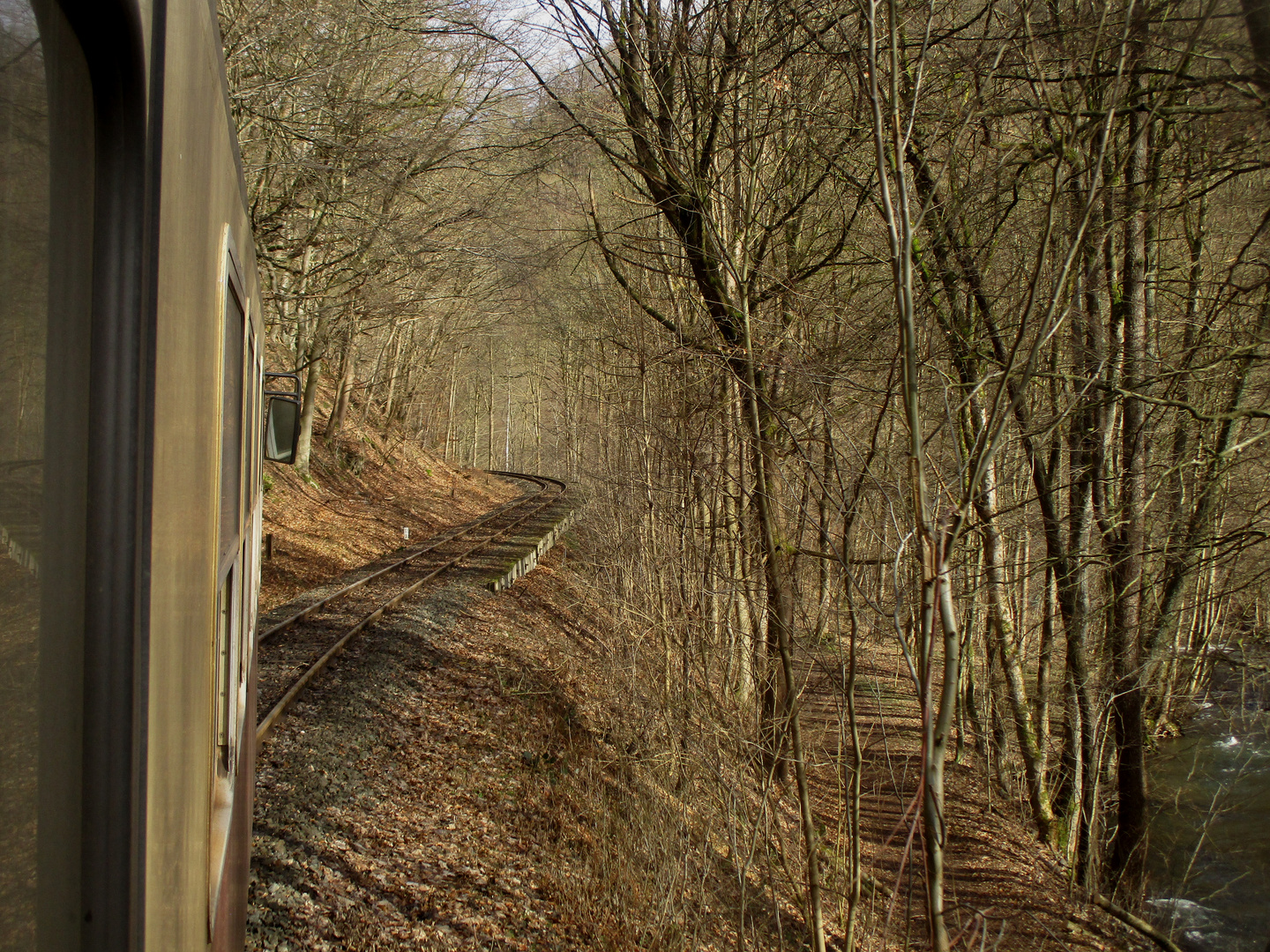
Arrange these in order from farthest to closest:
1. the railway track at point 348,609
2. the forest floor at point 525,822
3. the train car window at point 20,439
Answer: the railway track at point 348,609, the forest floor at point 525,822, the train car window at point 20,439

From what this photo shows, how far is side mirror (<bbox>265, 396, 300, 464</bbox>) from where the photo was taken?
4941 millimetres

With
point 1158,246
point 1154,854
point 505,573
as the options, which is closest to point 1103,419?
point 1158,246

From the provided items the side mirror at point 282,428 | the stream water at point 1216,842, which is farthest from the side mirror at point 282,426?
the stream water at point 1216,842

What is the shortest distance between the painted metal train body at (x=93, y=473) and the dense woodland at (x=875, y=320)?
6.85ft

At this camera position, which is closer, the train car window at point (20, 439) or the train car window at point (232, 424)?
the train car window at point (20, 439)

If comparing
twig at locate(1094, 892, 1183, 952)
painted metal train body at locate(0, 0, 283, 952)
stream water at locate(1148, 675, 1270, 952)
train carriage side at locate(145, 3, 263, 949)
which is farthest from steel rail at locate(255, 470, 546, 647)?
stream water at locate(1148, 675, 1270, 952)

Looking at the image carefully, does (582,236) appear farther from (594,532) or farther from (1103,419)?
(594,532)

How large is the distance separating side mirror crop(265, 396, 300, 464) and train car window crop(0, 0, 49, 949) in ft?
13.6

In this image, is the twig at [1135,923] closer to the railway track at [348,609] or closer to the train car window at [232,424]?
the railway track at [348,609]

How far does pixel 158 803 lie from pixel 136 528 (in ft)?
1.16

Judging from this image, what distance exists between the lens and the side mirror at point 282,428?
4.94 meters

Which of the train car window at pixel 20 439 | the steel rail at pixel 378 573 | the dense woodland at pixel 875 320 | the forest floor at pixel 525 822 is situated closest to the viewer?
the train car window at pixel 20 439

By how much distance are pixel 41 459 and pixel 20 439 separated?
0.14 ft

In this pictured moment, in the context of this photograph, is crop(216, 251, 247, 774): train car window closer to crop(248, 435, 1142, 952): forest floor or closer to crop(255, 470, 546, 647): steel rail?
crop(248, 435, 1142, 952): forest floor
